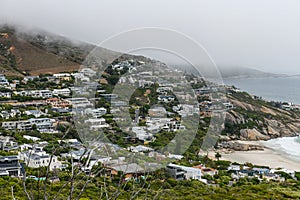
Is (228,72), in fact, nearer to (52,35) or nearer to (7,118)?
(52,35)

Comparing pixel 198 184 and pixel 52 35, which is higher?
pixel 52 35

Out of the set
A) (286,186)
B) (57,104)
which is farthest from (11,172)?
(57,104)

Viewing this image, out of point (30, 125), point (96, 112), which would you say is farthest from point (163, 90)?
point (30, 125)

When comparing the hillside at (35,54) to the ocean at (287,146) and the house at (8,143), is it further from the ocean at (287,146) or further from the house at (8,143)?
the ocean at (287,146)

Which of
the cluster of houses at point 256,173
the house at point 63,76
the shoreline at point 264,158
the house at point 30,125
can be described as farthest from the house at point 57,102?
the cluster of houses at point 256,173

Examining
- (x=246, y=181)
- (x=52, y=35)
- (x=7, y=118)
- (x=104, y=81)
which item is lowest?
(x=246, y=181)

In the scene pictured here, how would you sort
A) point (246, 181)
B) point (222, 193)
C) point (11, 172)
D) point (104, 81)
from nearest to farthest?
point (222, 193) → point (11, 172) → point (246, 181) → point (104, 81)

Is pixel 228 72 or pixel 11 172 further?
pixel 228 72
